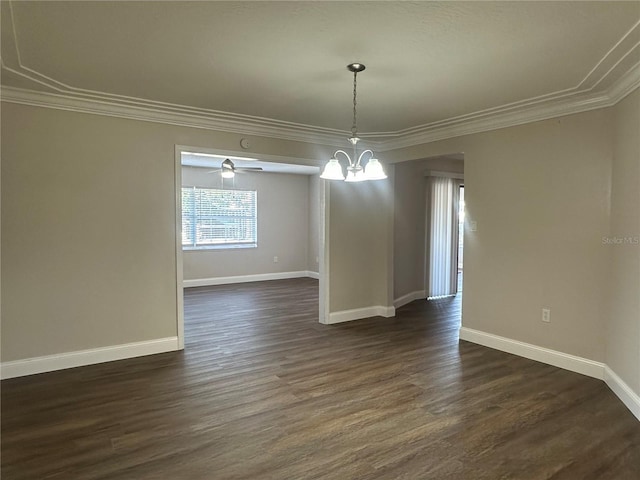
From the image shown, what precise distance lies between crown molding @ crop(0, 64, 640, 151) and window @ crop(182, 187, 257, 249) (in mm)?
4010

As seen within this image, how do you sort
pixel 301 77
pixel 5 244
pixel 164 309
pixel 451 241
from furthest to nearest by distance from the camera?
pixel 451 241, pixel 164 309, pixel 5 244, pixel 301 77

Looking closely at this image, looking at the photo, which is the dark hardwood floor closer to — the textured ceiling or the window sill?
the textured ceiling

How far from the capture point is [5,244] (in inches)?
133

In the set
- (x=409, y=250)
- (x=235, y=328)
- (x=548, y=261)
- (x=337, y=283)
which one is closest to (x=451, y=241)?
(x=409, y=250)

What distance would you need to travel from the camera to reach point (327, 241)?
526 centimetres

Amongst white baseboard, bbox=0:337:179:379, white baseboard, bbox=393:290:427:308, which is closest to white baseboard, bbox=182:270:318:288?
white baseboard, bbox=393:290:427:308

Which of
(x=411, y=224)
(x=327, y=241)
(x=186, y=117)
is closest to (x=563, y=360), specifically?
(x=327, y=241)

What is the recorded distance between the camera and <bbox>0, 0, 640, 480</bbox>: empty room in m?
2.29

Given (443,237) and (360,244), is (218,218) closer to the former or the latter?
(360,244)

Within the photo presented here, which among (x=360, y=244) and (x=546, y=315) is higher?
(x=360, y=244)

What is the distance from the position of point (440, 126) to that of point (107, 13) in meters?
3.54

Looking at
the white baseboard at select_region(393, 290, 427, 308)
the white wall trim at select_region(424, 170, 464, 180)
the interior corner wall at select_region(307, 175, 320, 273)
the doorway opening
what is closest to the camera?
the white baseboard at select_region(393, 290, 427, 308)

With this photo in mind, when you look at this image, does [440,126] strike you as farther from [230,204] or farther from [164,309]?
[230,204]

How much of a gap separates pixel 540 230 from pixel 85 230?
174 inches
